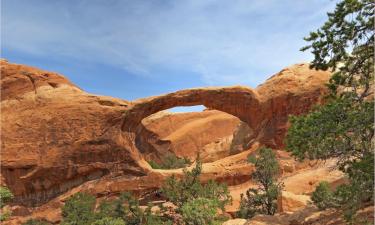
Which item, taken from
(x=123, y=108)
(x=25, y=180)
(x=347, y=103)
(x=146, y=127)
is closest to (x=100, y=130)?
(x=123, y=108)

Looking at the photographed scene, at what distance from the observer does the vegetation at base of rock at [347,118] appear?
7.38 metres

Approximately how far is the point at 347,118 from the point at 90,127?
21756mm

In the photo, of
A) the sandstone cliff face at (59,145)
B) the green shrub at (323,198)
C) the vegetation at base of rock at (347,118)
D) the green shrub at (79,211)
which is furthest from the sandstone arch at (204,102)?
the vegetation at base of rock at (347,118)

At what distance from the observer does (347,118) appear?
7383 mm

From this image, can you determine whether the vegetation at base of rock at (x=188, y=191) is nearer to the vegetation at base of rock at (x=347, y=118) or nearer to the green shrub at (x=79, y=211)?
the green shrub at (x=79, y=211)

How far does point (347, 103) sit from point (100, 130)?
21.5 m

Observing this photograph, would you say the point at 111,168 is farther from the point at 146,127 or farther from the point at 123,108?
the point at 146,127

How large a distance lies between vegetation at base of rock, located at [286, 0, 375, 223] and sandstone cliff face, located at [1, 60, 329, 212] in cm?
1841

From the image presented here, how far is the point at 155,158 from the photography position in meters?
50.5

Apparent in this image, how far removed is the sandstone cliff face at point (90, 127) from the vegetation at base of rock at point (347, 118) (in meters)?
18.4

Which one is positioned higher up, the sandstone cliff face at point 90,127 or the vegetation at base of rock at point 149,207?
the sandstone cliff face at point 90,127

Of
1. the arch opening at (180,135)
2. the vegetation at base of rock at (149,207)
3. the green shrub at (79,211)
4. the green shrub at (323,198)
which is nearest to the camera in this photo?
the green shrub at (323,198)

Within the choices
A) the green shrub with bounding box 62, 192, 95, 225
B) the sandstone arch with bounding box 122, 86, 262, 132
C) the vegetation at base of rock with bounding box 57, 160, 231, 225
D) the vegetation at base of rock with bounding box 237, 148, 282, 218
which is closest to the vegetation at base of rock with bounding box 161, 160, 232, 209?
→ the vegetation at base of rock with bounding box 57, 160, 231, 225

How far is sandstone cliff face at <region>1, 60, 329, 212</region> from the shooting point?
26.2 m
